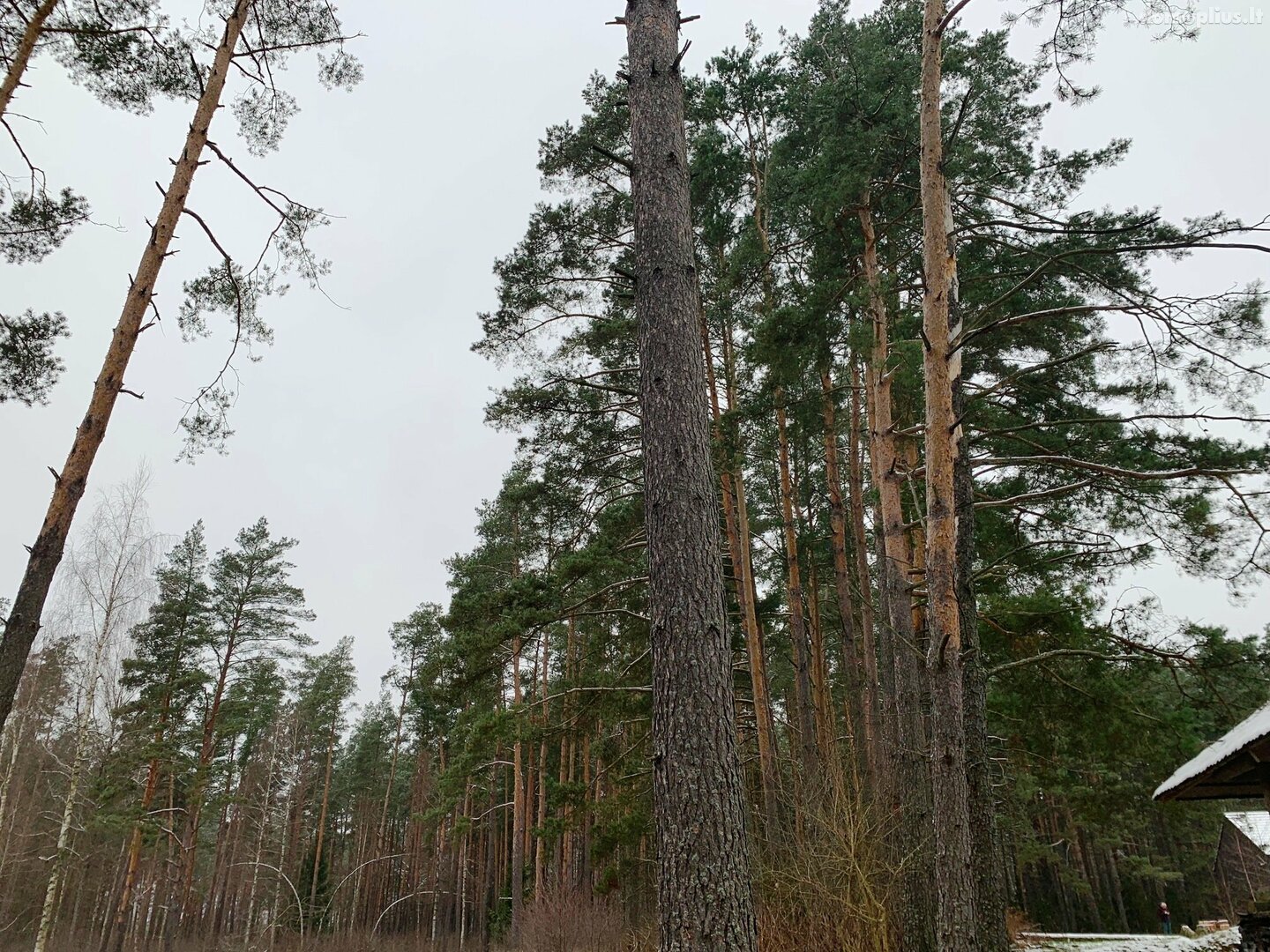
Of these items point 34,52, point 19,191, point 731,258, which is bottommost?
point 19,191

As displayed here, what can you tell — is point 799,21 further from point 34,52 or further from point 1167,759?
point 1167,759

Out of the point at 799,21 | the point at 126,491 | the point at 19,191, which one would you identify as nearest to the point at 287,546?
the point at 126,491

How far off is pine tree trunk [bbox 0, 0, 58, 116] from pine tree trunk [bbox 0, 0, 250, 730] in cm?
127

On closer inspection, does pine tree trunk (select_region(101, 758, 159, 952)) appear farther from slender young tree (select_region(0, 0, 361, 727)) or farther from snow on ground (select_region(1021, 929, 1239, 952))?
snow on ground (select_region(1021, 929, 1239, 952))

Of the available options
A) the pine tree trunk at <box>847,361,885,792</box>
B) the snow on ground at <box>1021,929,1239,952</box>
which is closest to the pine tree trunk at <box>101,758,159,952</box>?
the pine tree trunk at <box>847,361,885,792</box>

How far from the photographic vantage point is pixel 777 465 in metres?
14.8

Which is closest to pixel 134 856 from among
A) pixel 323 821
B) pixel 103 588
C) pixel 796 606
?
pixel 103 588

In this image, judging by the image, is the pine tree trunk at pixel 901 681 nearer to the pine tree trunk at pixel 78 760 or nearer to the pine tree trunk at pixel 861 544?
the pine tree trunk at pixel 861 544

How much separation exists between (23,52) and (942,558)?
8.91 meters

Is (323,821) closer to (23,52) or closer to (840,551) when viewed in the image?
(840,551)

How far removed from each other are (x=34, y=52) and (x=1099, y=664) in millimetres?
13461

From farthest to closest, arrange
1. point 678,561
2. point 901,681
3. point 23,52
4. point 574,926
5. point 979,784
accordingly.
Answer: point 574,926 < point 901,681 < point 979,784 < point 23,52 < point 678,561

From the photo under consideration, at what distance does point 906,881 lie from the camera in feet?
21.4

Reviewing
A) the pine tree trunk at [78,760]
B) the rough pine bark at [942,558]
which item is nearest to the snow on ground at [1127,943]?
the rough pine bark at [942,558]
